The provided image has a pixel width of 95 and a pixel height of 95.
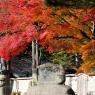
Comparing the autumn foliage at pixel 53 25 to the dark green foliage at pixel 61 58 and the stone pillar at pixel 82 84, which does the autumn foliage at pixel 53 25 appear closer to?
the stone pillar at pixel 82 84

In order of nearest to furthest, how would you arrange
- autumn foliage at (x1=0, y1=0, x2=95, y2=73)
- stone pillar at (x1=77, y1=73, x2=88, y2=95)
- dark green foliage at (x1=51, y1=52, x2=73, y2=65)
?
autumn foliage at (x1=0, y1=0, x2=95, y2=73), stone pillar at (x1=77, y1=73, x2=88, y2=95), dark green foliage at (x1=51, y1=52, x2=73, y2=65)

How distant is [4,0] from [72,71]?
700 centimetres

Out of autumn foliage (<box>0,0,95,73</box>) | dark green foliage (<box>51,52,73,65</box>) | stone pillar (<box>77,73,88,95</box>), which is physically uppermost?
autumn foliage (<box>0,0,95,73</box>)

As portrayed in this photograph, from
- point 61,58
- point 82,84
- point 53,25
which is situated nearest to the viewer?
point 53,25

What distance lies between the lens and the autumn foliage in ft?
50.4

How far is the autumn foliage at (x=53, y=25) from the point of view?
15.4 m

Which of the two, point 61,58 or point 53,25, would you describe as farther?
point 61,58

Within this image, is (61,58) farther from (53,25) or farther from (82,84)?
(53,25)

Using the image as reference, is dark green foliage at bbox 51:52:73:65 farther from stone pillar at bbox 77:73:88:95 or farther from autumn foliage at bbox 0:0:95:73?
autumn foliage at bbox 0:0:95:73

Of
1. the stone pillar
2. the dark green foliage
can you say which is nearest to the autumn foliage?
the stone pillar

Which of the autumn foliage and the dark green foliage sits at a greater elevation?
the autumn foliage

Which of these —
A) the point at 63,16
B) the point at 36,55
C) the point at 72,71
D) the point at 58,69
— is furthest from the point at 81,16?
the point at 72,71

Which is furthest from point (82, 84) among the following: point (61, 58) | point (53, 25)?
point (61, 58)

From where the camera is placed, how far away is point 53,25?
1608 cm
